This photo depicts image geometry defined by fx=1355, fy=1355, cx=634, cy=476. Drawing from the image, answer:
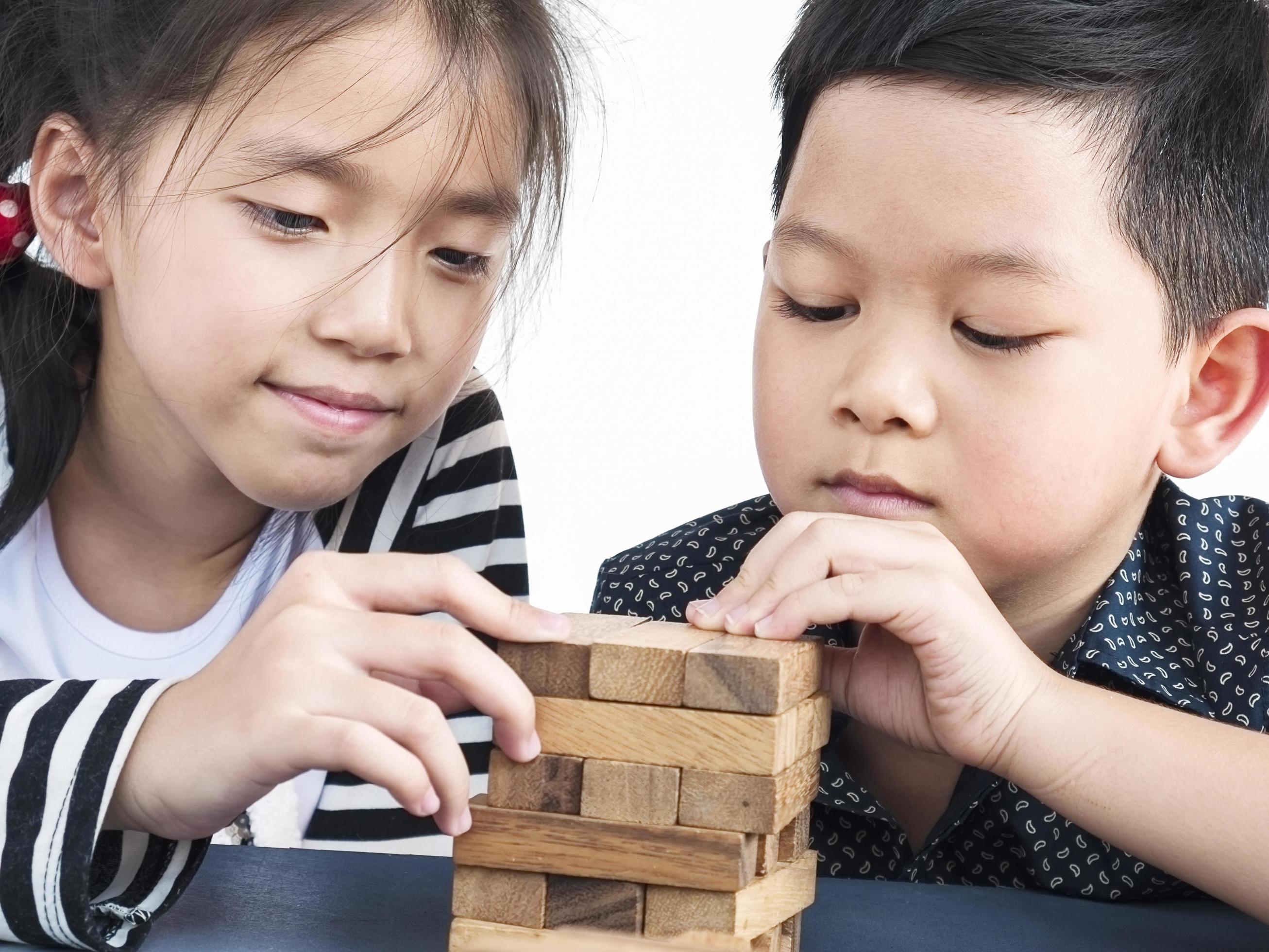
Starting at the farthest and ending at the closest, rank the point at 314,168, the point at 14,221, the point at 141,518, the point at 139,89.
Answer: the point at 141,518 < the point at 14,221 < the point at 139,89 < the point at 314,168

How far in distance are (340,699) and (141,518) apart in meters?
0.68

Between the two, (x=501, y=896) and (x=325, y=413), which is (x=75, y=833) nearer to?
(x=501, y=896)

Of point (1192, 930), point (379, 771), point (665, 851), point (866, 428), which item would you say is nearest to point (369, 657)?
point (379, 771)

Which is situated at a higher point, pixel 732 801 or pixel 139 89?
pixel 139 89

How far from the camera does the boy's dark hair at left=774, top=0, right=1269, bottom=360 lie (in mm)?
912

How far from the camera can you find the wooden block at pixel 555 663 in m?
0.63

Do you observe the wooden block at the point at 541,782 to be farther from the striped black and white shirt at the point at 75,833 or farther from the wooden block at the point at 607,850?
the striped black and white shirt at the point at 75,833

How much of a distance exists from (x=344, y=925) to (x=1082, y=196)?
64 cm

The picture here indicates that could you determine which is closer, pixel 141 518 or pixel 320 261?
pixel 320 261

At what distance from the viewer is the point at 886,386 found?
85 cm

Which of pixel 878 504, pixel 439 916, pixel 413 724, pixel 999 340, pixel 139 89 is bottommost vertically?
pixel 439 916

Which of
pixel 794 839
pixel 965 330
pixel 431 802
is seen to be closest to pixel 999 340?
pixel 965 330

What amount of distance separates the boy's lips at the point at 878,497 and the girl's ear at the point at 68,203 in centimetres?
64

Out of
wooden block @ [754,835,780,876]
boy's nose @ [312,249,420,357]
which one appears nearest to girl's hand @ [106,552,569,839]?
wooden block @ [754,835,780,876]
